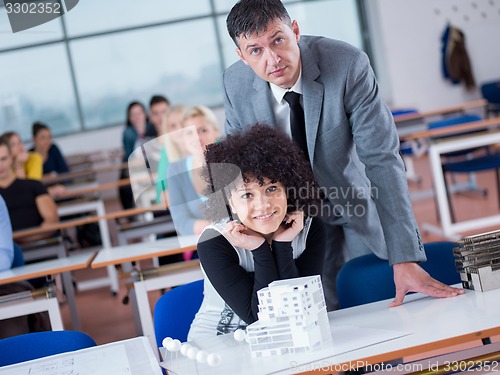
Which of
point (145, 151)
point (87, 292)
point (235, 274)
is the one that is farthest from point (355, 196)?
point (87, 292)

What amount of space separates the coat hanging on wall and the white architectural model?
9837 mm

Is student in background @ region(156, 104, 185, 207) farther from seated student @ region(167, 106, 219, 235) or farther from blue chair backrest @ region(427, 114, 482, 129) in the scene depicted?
blue chair backrest @ region(427, 114, 482, 129)

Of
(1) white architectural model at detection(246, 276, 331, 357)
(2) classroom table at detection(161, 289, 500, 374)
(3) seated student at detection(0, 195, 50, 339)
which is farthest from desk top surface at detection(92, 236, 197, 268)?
(1) white architectural model at detection(246, 276, 331, 357)

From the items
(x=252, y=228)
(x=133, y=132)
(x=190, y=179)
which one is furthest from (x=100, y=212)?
(x=252, y=228)

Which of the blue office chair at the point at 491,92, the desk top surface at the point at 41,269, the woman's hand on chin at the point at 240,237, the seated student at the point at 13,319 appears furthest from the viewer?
the blue office chair at the point at 491,92

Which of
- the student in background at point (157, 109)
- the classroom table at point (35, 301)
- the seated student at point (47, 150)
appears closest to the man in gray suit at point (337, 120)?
the classroom table at point (35, 301)

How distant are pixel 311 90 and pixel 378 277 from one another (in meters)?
0.59

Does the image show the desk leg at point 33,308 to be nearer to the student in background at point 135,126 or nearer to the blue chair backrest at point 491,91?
the student in background at point 135,126

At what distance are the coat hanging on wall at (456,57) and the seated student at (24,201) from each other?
294 inches

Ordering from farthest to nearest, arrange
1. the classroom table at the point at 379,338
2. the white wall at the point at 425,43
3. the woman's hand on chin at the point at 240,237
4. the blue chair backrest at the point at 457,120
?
the white wall at the point at 425,43 < the blue chair backrest at the point at 457,120 < the woman's hand on chin at the point at 240,237 < the classroom table at the point at 379,338

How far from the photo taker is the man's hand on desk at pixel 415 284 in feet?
6.13

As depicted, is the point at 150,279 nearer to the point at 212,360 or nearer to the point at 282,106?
the point at 282,106

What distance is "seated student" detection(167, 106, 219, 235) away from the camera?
3266mm

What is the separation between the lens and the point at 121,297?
5488 millimetres
